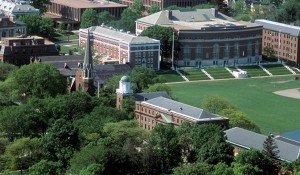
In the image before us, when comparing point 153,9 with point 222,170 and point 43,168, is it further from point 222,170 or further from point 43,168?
point 43,168

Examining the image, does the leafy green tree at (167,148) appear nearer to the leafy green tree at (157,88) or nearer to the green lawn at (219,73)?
the leafy green tree at (157,88)

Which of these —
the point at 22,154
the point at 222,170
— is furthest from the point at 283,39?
the point at 222,170

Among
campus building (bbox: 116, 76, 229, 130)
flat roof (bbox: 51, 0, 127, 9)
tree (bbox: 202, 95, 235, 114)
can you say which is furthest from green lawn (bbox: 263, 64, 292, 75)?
campus building (bbox: 116, 76, 229, 130)

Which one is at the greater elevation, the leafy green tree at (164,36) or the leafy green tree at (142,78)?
the leafy green tree at (164,36)

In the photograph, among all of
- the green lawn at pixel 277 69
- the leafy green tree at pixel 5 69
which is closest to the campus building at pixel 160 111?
the leafy green tree at pixel 5 69

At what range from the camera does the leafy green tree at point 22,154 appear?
75.5 meters

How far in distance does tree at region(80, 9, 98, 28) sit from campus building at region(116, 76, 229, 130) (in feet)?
161

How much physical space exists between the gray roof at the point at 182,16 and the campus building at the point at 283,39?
5671mm

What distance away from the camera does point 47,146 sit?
76.9 m

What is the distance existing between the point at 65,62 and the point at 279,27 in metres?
35.9

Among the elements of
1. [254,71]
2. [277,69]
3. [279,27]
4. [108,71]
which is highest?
[279,27]

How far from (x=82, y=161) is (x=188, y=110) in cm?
1595

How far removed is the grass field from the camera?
324ft

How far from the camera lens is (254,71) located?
125750 millimetres
